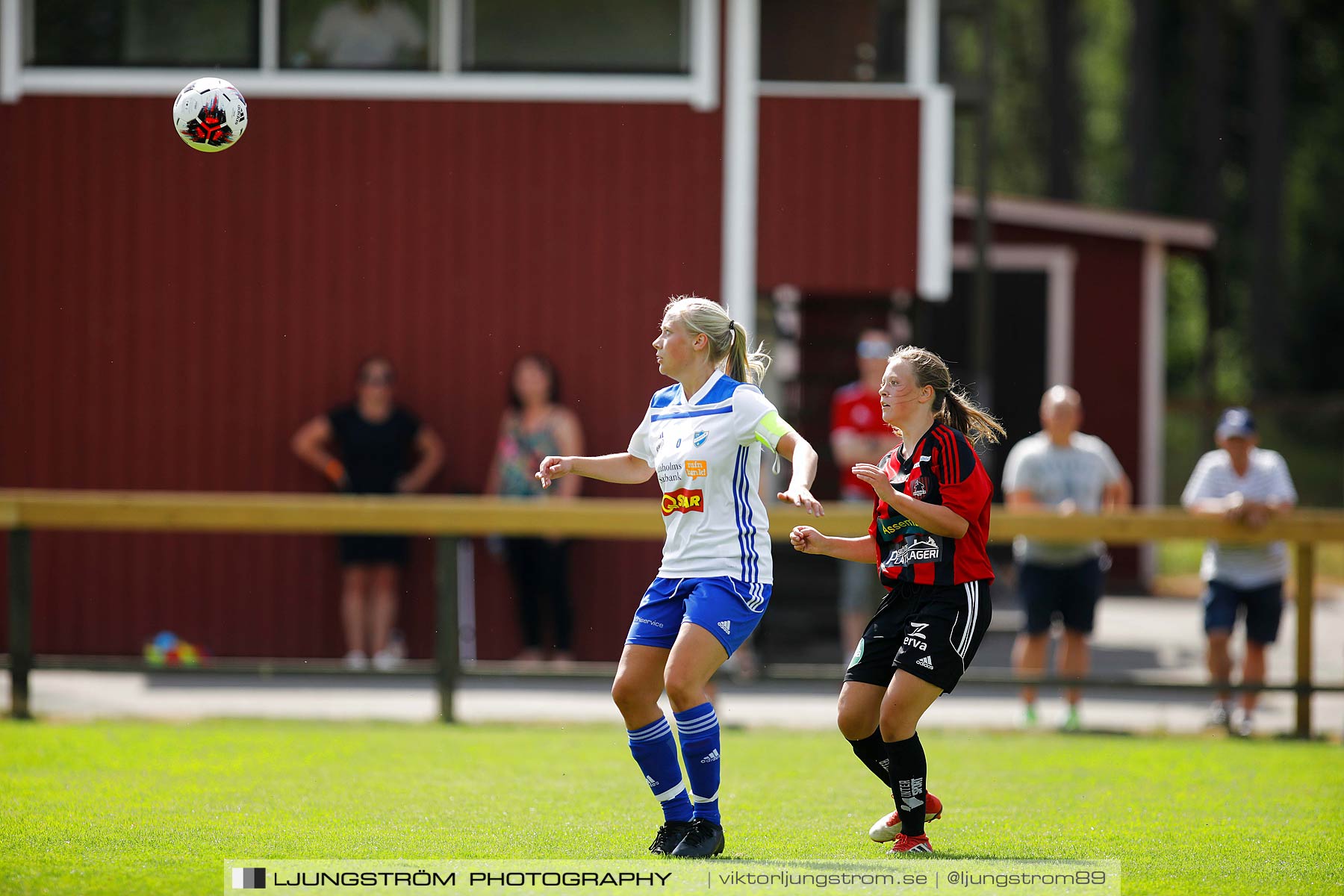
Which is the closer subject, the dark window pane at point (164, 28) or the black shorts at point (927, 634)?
the black shorts at point (927, 634)

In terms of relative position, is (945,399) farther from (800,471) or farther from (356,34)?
(356,34)

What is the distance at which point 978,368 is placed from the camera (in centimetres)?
1249

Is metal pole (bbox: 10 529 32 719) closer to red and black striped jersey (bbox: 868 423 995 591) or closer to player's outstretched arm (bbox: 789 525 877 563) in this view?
player's outstretched arm (bbox: 789 525 877 563)

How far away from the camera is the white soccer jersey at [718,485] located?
528 cm

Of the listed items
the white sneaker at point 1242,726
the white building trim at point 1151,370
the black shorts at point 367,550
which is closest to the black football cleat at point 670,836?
the white sneaker at point 1242,726

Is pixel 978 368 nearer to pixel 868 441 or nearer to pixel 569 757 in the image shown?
pixel 868 441

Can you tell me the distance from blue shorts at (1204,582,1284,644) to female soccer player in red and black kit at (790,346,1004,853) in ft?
13.8

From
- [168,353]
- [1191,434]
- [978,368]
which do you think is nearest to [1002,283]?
[978,368]

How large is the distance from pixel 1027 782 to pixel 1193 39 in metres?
37.1

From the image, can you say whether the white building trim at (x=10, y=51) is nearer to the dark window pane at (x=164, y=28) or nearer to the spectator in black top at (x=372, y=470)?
the dark window pane at (x=164, y=28)

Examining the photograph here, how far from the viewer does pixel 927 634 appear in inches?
210

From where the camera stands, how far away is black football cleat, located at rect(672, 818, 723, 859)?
5.09 m

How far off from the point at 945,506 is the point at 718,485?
0.77 m

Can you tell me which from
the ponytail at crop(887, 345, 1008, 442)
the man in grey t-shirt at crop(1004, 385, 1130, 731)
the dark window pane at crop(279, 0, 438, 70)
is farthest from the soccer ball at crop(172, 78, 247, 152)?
the man in grey t-shirt at crop(1004, 385, 1130, 731)
